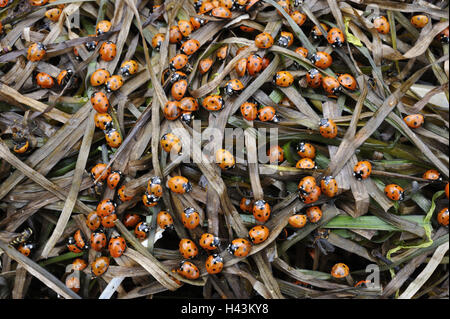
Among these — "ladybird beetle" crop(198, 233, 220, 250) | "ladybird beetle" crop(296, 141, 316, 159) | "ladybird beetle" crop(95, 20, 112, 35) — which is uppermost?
"ladybird beetle" crop(95, 20, 112, 35)

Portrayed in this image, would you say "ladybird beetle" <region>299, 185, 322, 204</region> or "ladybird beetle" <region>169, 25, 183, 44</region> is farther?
"ladybird beetle" <region>169, 25, 183, 44</region>

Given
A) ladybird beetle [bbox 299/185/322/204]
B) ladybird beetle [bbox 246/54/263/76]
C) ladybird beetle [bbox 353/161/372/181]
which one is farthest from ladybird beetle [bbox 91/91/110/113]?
ladybird beetle [bbox 353/161/372/181]

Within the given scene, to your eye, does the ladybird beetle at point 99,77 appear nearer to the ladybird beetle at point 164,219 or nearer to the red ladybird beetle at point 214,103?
the red ladybird beetle at point 214,103

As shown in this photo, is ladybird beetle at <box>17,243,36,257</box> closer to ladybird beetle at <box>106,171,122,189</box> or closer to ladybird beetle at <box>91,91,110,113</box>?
ladybird beetle at <box>106,171,122,189</box>

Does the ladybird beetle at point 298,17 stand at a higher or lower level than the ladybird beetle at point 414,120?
higher

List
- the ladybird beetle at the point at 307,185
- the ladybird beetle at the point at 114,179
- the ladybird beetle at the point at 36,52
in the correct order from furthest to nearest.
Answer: the ladybird beetle at the point at 36,52 < the ladybird beetle at the point at 114,179 < the ladybird beetle at the point at 307,185

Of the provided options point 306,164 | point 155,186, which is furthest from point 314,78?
point 155,186

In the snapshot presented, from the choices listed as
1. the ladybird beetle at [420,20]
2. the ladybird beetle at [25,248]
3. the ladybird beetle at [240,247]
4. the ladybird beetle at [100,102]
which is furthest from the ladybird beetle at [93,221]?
the ladybird beetle at [420,20]
